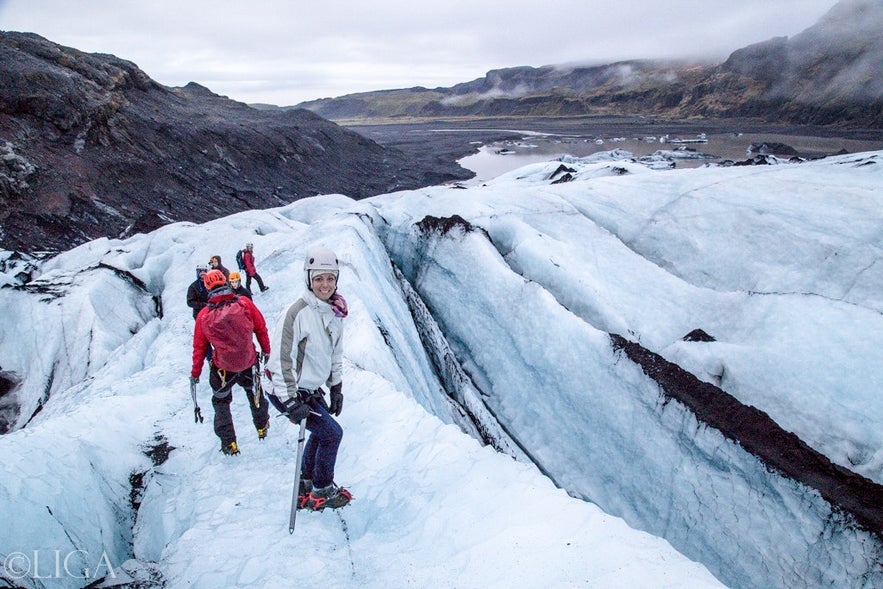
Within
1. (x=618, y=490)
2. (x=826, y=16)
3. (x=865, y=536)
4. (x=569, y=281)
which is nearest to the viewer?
(x=865, y=536)

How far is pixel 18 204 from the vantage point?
1839 cm

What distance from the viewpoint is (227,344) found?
4.19 metres

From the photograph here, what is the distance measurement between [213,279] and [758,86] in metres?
107

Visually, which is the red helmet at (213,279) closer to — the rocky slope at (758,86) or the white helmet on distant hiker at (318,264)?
the white helmet on distant hiker at (318,264)

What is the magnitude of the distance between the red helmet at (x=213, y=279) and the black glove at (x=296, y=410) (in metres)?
1.40

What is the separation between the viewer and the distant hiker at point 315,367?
3273 mm

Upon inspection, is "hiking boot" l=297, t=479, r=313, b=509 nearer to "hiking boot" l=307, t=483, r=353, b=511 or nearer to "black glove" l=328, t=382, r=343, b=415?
"hiking boot" l=307, t=483, r=353, b=511

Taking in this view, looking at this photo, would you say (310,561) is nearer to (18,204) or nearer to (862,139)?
(18,204)

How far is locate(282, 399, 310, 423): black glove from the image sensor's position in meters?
3.29

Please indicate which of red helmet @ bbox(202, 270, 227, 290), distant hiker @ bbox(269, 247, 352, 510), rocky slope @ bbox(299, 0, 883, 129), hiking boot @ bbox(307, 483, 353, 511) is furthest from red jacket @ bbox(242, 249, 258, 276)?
rocky slope @ bbox(299, 0, 883, 129)

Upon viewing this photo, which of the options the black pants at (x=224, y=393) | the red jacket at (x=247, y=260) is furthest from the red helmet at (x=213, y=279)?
the red jacket at (x=247, y=260)

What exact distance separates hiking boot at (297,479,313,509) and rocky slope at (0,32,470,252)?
19461 millimetres

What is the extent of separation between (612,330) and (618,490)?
2605mm

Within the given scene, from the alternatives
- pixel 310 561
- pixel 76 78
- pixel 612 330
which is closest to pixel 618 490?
pixel 612 330
